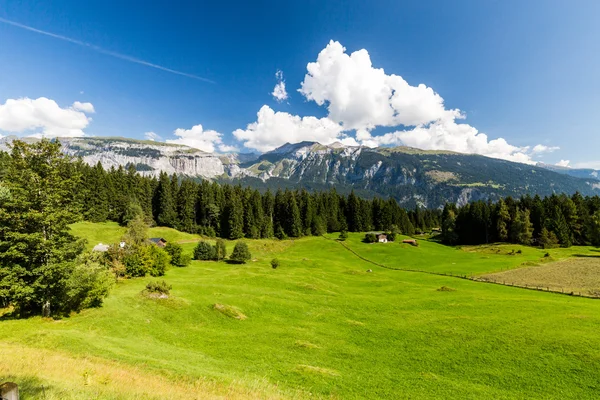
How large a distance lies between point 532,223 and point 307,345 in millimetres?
130017

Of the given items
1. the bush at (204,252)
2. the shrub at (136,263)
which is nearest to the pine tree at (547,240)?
the bush at (204,252)

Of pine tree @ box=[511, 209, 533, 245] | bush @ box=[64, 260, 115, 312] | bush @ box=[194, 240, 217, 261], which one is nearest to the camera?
bush @ box=[64, 260, 115, 312]

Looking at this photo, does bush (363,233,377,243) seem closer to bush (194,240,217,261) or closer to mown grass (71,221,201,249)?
bush (194,240,217,261)

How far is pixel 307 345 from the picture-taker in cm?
2875

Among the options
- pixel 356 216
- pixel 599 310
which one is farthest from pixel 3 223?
pixel 356 216

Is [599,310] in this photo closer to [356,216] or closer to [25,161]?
[25,161]

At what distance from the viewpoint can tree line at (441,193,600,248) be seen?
10781 cm

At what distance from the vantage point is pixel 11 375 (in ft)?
42.3

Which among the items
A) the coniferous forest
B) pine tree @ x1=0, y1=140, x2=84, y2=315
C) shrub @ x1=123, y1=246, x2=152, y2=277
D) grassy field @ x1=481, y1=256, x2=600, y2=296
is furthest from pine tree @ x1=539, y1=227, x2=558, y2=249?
pine tree @ x1=0, y1=140, x2=84, y2=315

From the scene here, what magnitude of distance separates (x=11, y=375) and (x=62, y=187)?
Result: 901 inches

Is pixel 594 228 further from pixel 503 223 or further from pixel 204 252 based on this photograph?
pixel 204 252

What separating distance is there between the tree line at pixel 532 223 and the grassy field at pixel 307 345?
78.5 meters

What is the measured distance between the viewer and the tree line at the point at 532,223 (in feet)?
354

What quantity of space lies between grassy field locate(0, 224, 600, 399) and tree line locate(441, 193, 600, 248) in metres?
78.5
